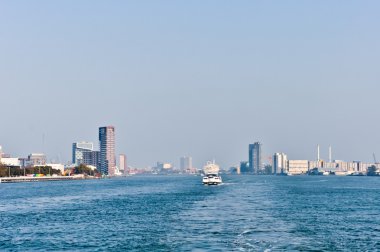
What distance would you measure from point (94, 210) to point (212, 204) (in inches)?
601

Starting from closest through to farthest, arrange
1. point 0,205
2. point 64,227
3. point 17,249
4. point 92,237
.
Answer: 1. point 17,249
2. point 92,237
3. point 64,227
4. point 0,205

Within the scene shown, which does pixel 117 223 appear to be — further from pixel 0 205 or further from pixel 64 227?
pixel 0 205

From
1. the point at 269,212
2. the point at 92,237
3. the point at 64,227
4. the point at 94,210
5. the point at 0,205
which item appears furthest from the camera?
the point at 0,205

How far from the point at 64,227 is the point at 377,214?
3417 cm

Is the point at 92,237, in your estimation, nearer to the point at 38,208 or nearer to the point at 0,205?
the point at 38,208

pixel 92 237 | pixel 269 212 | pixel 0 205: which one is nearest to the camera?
pixel 92 237

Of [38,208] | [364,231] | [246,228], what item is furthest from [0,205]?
[364,231]

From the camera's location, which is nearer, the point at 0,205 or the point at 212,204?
the point at 212,204

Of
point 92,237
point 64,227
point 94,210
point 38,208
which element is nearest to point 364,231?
point 92,237

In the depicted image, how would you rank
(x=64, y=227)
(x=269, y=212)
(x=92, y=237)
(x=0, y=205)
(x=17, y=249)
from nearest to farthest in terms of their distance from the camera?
(x=17, y=249), (x=92, y=237), (x=64, y=227), (x=269, y=212), (x=0, y=205)

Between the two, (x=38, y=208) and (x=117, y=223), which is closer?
(x=117, y=223)

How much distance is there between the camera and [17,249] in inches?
1677

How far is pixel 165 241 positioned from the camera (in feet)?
146

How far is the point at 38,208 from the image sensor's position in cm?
7856
